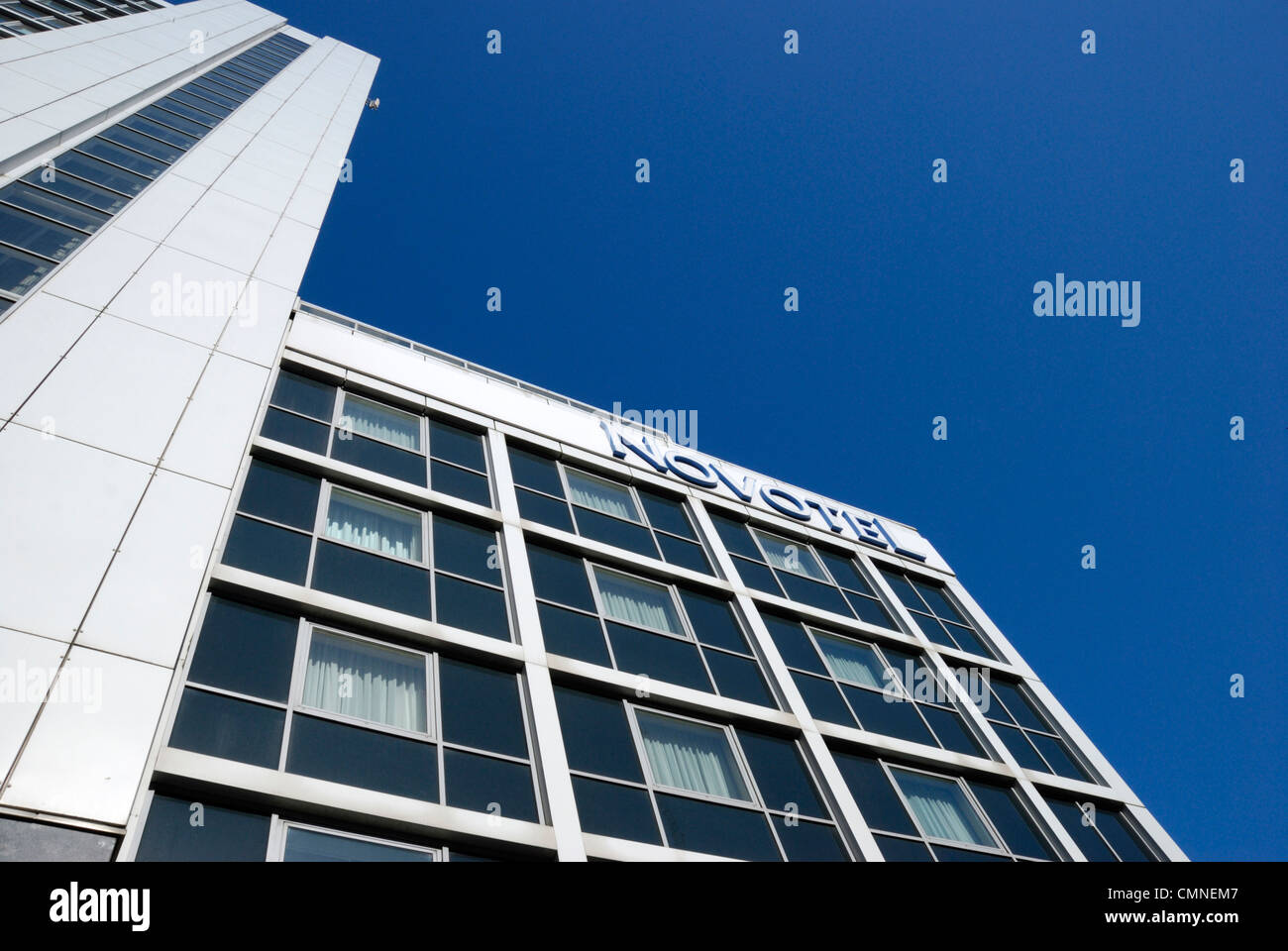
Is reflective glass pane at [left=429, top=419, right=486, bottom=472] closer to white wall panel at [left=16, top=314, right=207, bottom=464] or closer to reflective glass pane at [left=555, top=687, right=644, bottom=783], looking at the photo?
white wall panel at [left=16, top=314, right=207, bottom=464]

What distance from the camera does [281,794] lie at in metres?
8.27

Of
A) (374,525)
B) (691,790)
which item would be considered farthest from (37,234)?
(691,790)

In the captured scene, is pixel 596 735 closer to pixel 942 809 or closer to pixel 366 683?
pixel 366 683

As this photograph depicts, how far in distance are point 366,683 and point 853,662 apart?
993 cm

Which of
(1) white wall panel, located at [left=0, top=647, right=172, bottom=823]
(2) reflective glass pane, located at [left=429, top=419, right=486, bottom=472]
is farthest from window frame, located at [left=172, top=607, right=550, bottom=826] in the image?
(2) reflective glass pane, located at [left=429, top=419, right=486, bottom=472]

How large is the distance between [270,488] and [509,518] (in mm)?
3885

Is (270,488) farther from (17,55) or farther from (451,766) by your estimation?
(17,55)

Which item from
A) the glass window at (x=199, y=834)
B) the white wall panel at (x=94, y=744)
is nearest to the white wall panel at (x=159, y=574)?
the white wall panel at (x=94, y=744)

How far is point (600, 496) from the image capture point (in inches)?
682

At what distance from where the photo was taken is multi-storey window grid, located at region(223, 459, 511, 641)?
1124 cm

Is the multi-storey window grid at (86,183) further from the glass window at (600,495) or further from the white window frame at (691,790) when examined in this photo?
the white window frame at (691,790)

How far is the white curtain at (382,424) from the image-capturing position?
14969 mm

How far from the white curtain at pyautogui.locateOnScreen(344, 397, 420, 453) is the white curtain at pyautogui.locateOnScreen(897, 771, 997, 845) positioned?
409 inches

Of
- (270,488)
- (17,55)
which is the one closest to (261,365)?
(270,488)
